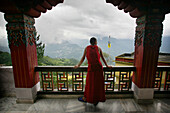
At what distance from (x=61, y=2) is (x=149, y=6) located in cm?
195

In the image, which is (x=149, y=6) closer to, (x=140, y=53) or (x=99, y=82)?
(x=140, y=53)

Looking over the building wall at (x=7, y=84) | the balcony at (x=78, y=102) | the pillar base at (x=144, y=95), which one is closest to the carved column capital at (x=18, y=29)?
the balcony at (x=78, y=102)

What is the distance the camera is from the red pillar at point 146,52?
6.14 ft

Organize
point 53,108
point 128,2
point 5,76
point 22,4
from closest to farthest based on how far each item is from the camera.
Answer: point 22,4
point 128,2
point 53,108
point 5,76

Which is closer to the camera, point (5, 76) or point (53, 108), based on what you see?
point (53, 108)

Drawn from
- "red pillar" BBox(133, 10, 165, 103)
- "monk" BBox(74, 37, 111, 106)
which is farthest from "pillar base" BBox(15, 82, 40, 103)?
"red pillar" BBox(133, 10, 165, 103)

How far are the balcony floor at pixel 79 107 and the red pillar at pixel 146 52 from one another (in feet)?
0.73

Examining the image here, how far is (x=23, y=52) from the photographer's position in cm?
195

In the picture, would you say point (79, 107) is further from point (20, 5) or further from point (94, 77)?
point (20, 5)

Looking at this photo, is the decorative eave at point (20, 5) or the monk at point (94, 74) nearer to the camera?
the decorative eave at point (20, 5)

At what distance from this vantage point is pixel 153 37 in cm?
191

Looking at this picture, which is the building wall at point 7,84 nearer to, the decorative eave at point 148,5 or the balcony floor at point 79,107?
the balcony floor at point 79,107

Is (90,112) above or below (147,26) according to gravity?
below

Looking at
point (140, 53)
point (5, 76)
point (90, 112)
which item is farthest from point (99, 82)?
point (5, 76)
